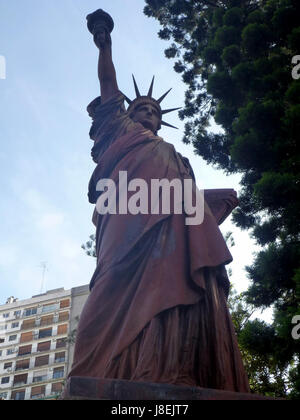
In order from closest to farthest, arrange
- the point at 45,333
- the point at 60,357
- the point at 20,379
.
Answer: the point at 60,357 < the point at 20,379 < the point at 45,333

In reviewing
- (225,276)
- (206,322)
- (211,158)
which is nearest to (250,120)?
(211,158)

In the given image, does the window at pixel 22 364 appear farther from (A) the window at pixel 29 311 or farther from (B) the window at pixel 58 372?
(A) the window at pixel 29 311

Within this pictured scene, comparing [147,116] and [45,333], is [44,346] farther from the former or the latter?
[147,116]

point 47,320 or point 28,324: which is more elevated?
point 28,324

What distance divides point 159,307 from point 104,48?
386 centimetres

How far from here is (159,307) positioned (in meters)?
3.78

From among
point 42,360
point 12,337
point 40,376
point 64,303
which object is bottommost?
point 40,376

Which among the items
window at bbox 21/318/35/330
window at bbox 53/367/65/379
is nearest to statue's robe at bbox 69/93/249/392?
window at bbox 53/367/65/379

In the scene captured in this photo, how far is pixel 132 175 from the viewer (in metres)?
5.05

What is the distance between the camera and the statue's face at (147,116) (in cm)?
631

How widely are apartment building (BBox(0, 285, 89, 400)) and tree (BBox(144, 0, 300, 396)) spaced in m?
27.7

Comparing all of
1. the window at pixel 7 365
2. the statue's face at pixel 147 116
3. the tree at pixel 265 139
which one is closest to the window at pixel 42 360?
the window at pixel 7 365

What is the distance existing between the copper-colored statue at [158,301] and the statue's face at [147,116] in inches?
41.6

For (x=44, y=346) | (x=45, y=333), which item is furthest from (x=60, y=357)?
(x=45, y=333)
